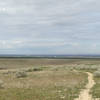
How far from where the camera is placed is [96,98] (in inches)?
658

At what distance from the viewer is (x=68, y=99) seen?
54.3ft

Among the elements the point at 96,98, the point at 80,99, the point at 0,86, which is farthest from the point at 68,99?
the point at 0,86

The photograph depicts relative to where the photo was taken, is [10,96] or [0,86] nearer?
[10,96]

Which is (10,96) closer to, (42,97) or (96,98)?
(42,97)

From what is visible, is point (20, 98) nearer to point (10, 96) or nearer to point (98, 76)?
point (10, 96)

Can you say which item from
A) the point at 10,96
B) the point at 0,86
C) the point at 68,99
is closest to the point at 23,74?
the point at 0,86

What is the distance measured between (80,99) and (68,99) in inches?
37.7

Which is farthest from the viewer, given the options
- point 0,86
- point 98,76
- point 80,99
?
point 98,76

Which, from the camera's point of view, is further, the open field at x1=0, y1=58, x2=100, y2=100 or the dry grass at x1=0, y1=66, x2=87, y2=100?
the open field at x1=0, y1=58, x2=100, y2=100

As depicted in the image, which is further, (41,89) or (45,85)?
(45,85)

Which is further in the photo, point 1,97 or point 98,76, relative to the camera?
point 98,76

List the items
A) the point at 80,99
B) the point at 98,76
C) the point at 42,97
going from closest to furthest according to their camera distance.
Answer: the point at 80,99 → the point at 42,97 → the point at 98,76

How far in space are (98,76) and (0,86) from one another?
1701 cm

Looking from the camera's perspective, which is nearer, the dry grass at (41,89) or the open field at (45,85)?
the dry grass at (41,89)
